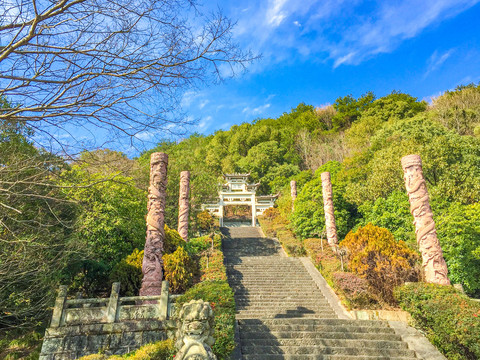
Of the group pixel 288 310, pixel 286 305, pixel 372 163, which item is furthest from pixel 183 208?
pixel 372 163

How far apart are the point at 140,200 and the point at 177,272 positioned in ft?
12.1

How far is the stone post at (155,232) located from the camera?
7.60 metres

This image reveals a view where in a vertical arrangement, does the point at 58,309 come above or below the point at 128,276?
below

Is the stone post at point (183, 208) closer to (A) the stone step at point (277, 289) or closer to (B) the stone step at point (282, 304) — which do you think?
(A) the stone step at point (277, 289)

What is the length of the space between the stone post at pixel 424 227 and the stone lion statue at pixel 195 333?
6.54 m

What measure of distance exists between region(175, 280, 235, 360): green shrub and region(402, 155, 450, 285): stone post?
565 cm

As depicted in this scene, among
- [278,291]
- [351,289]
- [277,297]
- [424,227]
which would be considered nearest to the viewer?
[351,289]

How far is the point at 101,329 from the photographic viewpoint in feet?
17.8

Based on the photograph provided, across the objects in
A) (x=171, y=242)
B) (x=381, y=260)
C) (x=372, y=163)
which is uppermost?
(x=372, y=163)

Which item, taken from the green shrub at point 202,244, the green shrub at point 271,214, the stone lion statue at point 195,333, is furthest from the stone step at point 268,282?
the green shrub at point 271,214

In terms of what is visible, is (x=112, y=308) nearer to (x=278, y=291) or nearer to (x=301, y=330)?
(x=301, y=330)

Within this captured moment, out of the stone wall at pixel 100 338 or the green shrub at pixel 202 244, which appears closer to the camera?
the stone wall at pixel 100 338

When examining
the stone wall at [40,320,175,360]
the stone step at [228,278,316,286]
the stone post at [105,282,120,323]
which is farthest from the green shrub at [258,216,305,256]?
the stone post at [105,282,120,323]

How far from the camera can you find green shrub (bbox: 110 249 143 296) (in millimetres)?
7812
